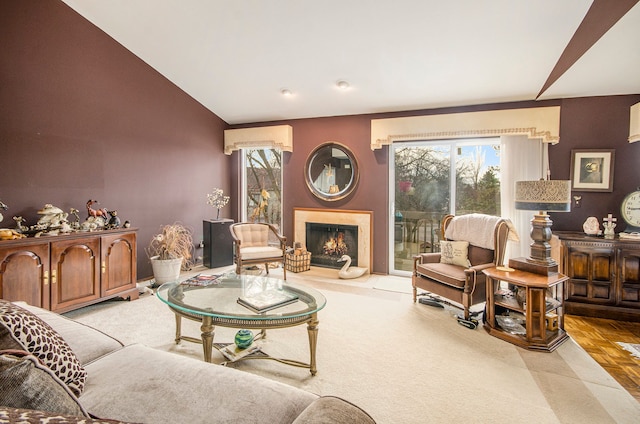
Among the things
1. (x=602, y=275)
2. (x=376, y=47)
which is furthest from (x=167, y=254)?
(x=602, y=275)

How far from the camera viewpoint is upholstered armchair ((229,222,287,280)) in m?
4.15

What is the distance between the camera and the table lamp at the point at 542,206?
2693 millimetres

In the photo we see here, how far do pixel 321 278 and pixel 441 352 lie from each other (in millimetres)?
Result: 2262

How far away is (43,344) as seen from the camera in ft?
3.53

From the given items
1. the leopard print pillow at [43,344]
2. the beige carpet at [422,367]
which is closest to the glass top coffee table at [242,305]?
the beige carpet at [422,367]

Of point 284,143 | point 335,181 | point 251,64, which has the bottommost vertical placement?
point 335,181

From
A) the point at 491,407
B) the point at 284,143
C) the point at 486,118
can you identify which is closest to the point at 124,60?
the point at 284,143

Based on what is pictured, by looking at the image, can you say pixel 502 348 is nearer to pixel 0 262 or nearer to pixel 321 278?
pixel 321 278

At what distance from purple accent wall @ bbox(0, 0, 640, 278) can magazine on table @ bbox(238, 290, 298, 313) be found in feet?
8.40

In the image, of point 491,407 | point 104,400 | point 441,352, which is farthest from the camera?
point 441,352

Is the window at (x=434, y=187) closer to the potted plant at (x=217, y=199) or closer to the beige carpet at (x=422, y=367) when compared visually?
the beige carpet at (x=422, y=367)

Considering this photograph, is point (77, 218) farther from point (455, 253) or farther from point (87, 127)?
point (455, 253)

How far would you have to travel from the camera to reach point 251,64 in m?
3.88

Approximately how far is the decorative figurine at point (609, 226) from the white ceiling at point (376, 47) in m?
1.40
